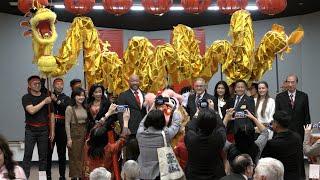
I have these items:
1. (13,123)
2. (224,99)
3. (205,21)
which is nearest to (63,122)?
(224,99)

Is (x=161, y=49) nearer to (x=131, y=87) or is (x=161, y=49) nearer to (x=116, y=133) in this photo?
(x=131, y=87)

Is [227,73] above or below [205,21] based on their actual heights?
below

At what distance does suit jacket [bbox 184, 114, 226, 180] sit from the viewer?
407cm

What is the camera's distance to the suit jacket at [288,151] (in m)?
4.02

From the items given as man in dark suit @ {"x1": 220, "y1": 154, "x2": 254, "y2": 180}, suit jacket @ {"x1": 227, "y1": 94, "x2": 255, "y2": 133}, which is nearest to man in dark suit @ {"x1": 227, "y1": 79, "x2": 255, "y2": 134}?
suit jacket @ {"x1": 227, "y1": 94, "x2": 255, "y2": 133}

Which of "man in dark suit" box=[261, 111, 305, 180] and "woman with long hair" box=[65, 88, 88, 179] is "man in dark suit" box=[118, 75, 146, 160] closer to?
"woman with long hair" box=[65, 88, 88, 179]

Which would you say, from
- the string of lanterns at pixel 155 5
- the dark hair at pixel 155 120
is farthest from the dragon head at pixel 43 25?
Result: the dark hair at pixel 155 120

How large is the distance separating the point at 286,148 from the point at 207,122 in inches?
23.3

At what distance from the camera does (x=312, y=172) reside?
4.40m

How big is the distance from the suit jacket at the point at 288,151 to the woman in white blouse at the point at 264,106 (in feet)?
6.46

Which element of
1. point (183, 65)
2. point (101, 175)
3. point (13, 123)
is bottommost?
point (13, 123)

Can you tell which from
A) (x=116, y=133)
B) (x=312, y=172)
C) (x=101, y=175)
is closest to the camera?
(x=101, y=175)

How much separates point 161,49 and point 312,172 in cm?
280

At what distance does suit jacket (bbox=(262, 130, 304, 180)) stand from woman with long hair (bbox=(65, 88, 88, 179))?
2651mm
